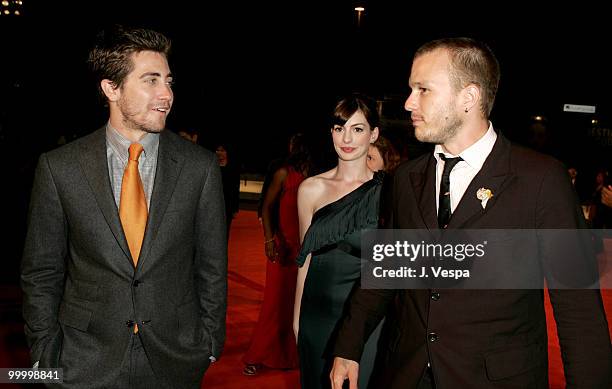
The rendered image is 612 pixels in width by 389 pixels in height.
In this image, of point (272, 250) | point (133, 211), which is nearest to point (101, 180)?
point (133, 211)

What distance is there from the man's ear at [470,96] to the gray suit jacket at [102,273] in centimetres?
105

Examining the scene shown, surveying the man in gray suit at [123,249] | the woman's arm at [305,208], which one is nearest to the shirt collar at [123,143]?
the man in gray suit at [123,249]

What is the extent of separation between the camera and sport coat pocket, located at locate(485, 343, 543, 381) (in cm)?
193

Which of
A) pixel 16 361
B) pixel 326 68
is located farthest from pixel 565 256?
pixel 326 68

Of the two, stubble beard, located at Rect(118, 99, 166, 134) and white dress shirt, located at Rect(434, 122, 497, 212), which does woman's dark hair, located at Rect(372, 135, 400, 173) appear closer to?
white dress shirt, located at Rect(434, 122, 497, 212)

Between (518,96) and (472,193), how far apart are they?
27.8 metres

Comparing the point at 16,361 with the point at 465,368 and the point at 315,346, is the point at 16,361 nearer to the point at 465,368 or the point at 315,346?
the point at 315,346

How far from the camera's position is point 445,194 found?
2111 millimetres

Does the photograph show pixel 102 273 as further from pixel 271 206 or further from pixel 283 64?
pixel 283 64

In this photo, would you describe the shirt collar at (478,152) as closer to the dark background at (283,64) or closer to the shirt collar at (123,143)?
the shirt collar at (123,143)

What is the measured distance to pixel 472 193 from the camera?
6.66 ft

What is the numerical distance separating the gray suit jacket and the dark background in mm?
16106

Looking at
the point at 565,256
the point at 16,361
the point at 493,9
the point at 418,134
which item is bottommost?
the point at 16,361

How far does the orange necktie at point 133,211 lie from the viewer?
2.26 meters
